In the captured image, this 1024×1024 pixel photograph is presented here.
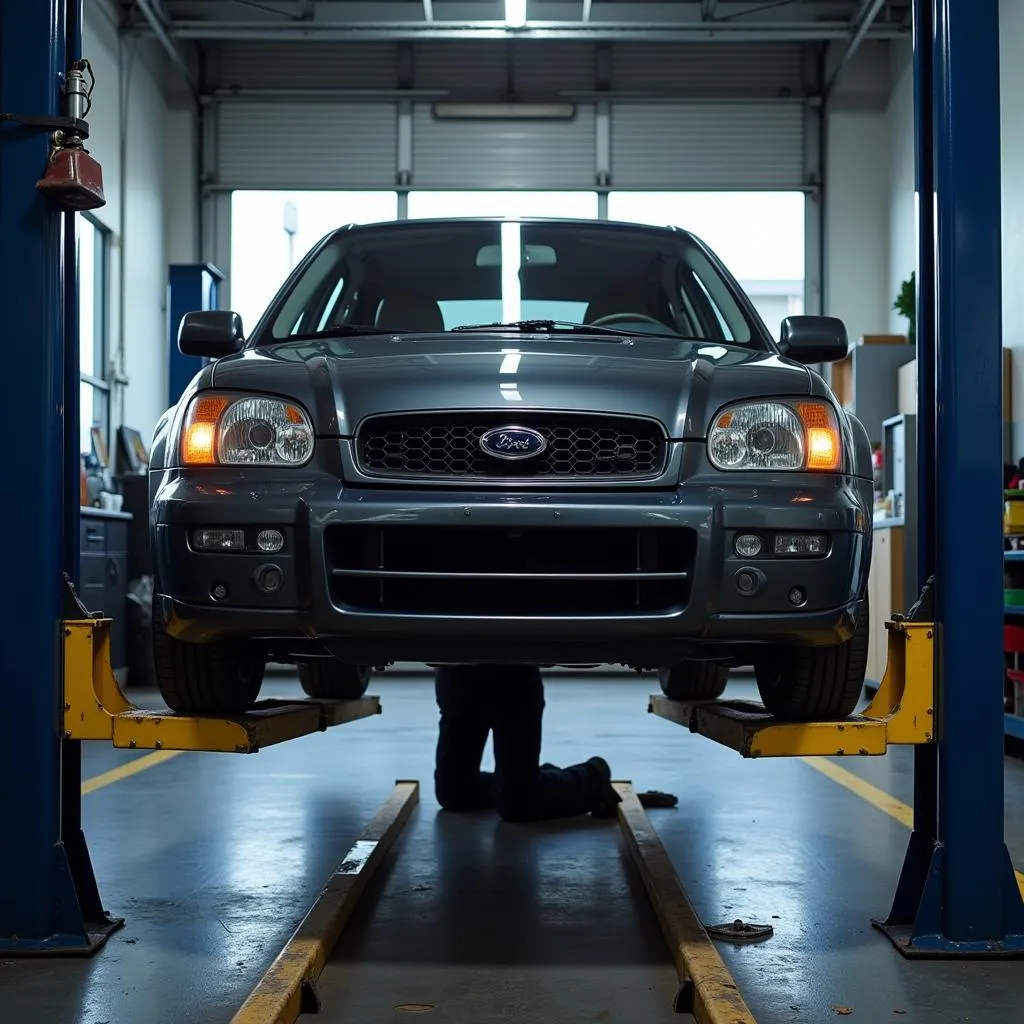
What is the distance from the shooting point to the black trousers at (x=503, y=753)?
172 inches

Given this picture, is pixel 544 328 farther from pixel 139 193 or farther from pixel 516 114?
pixel 516 114

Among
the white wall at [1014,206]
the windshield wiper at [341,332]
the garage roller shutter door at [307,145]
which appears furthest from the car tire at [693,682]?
the garage roller shutter door at [307,145]

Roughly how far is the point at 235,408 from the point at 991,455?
1.66 metres

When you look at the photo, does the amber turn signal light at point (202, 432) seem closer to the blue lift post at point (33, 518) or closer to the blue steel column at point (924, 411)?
the blue lift post at point (33, 518)

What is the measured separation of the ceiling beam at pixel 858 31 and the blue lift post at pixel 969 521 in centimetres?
1016

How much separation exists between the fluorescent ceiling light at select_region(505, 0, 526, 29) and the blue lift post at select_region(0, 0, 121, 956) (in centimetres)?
1000

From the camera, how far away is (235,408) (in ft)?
9.41

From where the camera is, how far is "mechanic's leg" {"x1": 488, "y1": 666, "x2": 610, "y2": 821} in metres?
4.35

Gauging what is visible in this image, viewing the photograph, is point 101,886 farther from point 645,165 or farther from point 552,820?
point 645,165

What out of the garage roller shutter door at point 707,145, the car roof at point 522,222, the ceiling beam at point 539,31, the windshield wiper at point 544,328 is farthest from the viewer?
the garage roller shutter door at point 707,145

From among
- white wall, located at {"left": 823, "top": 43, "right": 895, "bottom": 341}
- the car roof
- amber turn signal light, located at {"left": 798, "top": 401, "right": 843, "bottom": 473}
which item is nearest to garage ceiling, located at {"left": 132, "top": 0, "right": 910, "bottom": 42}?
white wall, located at {"left": 823, "top": 43, "right": 895, "bottom": 341}

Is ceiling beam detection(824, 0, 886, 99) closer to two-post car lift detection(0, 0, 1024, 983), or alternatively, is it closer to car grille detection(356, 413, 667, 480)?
two-post car lift detection(0, 0, 1024, 983)

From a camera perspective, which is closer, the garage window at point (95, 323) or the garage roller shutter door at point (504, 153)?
the garage window at point (95, 323)

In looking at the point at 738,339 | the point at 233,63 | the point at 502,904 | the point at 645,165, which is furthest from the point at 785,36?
the point at 502,904
